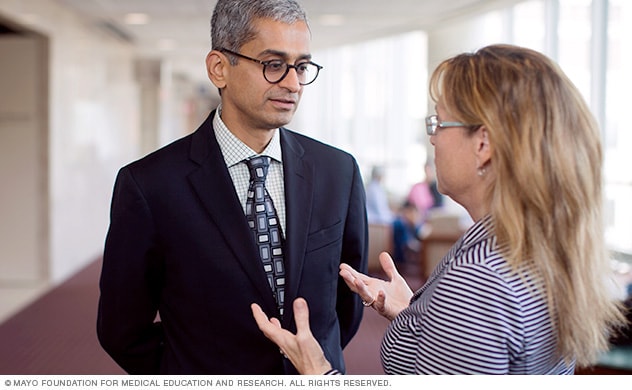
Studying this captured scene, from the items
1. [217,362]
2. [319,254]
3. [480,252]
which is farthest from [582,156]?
[217,362]

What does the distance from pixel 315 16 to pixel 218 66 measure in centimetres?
760

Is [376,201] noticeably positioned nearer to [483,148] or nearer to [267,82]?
[267,82]

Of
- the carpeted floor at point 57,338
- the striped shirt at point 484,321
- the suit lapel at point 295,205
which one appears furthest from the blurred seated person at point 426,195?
the striped shirt at point 484,321

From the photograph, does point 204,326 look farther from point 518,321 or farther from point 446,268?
point 518,321

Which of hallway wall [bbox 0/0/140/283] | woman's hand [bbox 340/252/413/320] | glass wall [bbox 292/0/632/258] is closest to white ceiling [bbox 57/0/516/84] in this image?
hallway wall [bbox 0/0/140/283]

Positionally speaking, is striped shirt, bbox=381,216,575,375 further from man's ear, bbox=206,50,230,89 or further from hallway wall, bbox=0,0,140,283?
hallway wall, bbox=0,0,140,283

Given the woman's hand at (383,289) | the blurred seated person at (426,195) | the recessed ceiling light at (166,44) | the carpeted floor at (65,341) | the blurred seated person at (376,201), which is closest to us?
the woman's hand at (383,289)

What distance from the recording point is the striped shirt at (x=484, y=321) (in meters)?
1.23

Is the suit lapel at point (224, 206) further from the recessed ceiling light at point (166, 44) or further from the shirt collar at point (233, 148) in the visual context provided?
the recessed ceiling light at point (166, 44)

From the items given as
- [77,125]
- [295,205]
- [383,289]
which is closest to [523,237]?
[383,289]

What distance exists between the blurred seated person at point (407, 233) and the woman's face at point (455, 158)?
8.47 meters

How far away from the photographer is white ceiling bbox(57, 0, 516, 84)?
8.36 m

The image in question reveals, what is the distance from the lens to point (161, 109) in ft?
49.0

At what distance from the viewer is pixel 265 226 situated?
1832mm
